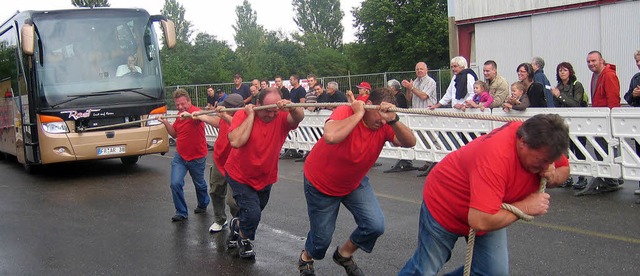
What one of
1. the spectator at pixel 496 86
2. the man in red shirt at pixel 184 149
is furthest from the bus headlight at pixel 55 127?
the spectator at pixel 496 86

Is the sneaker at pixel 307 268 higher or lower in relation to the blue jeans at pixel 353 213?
lower

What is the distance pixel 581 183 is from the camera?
29.0 ft

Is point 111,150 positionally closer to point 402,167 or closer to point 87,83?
point 87,83

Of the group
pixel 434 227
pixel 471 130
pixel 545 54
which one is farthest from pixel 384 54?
pixel 434 227

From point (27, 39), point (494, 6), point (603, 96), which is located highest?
point (494, 6)

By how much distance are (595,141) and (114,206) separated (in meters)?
6.62

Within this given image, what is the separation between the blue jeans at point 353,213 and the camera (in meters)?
4.95

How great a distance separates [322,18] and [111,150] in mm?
86967

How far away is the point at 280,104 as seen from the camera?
5.39 metres

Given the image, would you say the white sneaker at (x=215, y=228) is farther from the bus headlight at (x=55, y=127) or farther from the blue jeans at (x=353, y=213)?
the bus headlight at (x=55, y=127)

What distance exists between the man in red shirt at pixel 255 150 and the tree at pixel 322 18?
92.2 m

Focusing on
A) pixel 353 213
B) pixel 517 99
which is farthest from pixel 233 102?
pixel 517 99

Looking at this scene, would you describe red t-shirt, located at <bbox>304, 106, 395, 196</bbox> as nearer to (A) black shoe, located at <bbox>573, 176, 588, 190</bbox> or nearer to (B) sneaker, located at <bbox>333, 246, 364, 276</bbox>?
(B) sneaker, located at <bbox>333, 246, 364, 276</bbox>

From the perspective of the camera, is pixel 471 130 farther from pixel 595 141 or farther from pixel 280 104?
pixel 280 104
